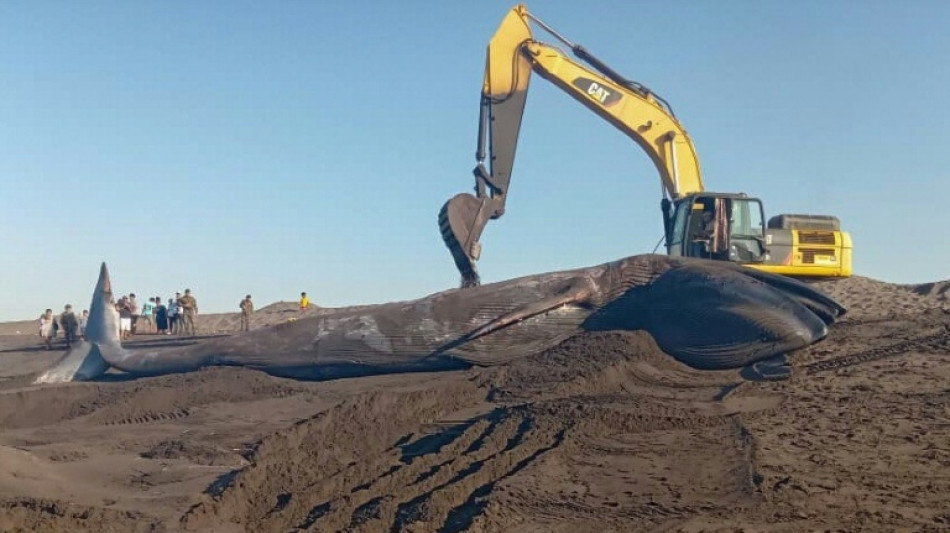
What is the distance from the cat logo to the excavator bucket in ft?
12.6

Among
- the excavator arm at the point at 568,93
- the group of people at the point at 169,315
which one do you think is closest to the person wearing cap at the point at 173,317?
the group of people at the point at 169,315

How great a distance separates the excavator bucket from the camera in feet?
62.1

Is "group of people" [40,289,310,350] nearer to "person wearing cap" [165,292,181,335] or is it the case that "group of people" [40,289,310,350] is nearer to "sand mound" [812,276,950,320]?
"person wearing cap" [165,292,181,335]

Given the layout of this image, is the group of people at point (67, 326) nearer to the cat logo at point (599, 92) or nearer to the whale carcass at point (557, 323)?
the whale carcass at point (557, 323)

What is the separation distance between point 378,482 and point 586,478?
159 centimetres

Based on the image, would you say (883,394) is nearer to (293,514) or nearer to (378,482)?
(378,482)

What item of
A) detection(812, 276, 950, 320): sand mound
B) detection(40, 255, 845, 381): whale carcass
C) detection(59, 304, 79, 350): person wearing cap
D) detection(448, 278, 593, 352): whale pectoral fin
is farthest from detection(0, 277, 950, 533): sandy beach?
detection(59, 304, 79, 350): person wearing cap

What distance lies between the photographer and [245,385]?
13742 mm

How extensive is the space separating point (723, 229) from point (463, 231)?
15.5ft

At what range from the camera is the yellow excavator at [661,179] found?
18.4m

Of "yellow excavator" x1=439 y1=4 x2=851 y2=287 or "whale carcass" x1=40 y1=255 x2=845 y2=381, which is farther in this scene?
"yellow excavator" x1=439 y1=4 x2=851 y2=287

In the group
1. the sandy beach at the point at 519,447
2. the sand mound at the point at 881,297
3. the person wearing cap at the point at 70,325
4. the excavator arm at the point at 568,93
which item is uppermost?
the excavator arm at the point at 568,93

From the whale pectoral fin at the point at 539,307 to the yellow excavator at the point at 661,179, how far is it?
4.91 meters

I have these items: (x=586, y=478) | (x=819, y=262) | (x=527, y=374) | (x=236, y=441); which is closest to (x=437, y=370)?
(x=527, y=374)
